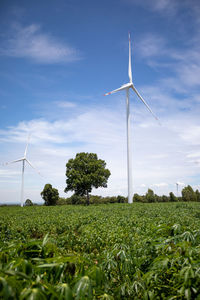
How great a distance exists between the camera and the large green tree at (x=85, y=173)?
4644 centimetres

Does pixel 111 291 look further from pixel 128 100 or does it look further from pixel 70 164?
pixel 70 164

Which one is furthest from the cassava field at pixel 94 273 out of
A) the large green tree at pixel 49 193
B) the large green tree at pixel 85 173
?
the large green tree at pixel 49 193

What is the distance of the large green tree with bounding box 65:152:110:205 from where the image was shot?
152 feet

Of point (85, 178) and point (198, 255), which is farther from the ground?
point (85, 178)

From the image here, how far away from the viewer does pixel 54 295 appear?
1578mm

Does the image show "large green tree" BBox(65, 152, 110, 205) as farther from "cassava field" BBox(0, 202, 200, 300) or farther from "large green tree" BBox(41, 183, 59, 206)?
"cassava field" BBox(0, 202, 200, 300)

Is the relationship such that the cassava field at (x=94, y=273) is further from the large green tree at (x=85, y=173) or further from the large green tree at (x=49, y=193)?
the large green tree at (x=49, y=193)

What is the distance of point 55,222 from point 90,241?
19.7 feet

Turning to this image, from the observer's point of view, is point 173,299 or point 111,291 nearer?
point 173,299

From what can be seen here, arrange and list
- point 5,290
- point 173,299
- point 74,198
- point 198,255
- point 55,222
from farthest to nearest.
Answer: point 74,198, point 55,222, point 198,255, point 173,299, point 5,290

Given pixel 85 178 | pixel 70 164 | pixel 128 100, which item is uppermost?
pixel 128 100

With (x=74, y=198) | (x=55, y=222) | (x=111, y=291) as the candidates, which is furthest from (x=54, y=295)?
(x=74, y=198)

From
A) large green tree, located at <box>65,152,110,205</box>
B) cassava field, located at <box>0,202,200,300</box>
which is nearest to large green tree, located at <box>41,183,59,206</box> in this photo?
large green tree, located at <box>65,152,110,205</box>

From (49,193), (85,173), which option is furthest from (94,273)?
(49,193)
